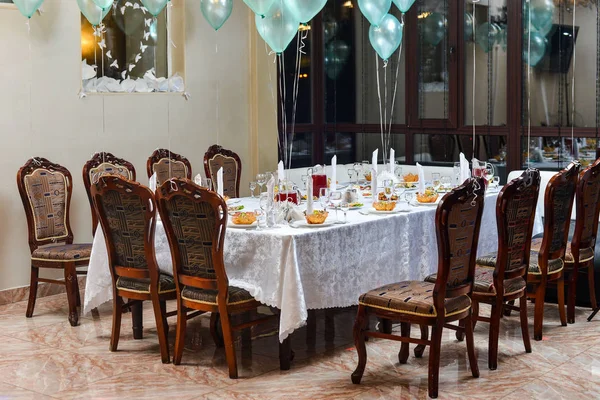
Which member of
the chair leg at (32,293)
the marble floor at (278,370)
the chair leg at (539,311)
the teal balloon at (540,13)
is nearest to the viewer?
the marble floor at (278,370)

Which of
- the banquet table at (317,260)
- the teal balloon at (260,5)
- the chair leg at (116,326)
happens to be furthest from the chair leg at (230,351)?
the teal balloon at (260,5)

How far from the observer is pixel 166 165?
7.27 m

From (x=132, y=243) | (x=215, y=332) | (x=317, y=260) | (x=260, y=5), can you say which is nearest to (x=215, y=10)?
(x=260, y=5)

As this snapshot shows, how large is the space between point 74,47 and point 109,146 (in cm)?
85

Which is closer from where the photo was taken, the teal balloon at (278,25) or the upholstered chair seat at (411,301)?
the upholstered chair seat at (411,301)

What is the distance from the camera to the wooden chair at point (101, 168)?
21.7 feet

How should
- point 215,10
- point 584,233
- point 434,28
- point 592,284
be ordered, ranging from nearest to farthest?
point 584,233, point 592,284, point 215,10, point 434,28

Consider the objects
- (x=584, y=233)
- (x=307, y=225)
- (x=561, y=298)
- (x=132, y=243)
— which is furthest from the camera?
(x=584, y=233)

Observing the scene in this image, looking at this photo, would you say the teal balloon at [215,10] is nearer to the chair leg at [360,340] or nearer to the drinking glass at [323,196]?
the drinking glass at [323,196]

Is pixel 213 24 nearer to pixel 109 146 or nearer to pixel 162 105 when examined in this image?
pixel 162 105

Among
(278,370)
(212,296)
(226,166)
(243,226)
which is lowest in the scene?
(278,370)

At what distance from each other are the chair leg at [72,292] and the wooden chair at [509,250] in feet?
8.89

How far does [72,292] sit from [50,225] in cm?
71

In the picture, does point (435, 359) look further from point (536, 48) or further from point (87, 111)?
point (536, 48)
